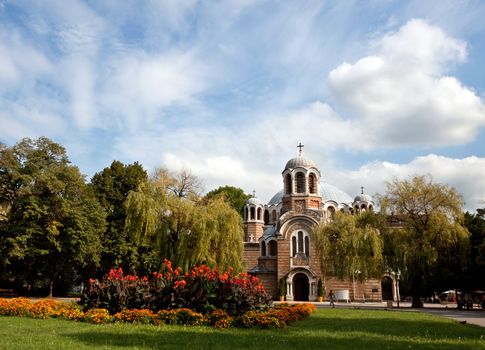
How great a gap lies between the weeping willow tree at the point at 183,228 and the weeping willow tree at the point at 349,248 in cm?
662

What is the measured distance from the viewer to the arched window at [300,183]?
143 feet

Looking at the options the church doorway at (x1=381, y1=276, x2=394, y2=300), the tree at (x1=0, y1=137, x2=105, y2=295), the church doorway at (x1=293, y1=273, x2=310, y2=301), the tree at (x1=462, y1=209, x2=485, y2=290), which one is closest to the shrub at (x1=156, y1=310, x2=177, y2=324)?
the tree at (x1=0, y1=137, x2=105, y2=295)

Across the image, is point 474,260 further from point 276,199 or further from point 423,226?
point 276,199

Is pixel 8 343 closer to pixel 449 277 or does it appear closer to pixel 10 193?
pixel 10 193

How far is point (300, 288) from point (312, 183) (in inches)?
380

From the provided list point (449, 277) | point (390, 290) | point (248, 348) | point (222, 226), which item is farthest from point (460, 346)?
point (390, 290)

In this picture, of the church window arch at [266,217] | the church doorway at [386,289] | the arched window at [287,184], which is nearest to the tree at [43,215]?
the arched window at [287,184]

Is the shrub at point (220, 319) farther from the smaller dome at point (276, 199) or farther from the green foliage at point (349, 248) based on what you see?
the smaller dome at point (276, 199)

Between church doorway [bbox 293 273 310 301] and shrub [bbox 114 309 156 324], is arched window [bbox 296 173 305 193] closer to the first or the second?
church doorway [bbox 293 273 310 301]

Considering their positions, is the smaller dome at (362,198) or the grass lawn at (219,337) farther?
the smaller dome at (362,198)

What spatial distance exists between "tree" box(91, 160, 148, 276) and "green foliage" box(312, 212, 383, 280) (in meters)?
14.7

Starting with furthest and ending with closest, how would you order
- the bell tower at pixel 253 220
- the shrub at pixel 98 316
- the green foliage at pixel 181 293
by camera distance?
the bell tower at pixel 253 220
the green foliage at pixel 181 293
the shrub at pixel 98 316

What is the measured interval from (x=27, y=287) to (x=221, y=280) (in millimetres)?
30258

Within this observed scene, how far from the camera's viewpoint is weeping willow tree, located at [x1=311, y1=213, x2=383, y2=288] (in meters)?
29.1
